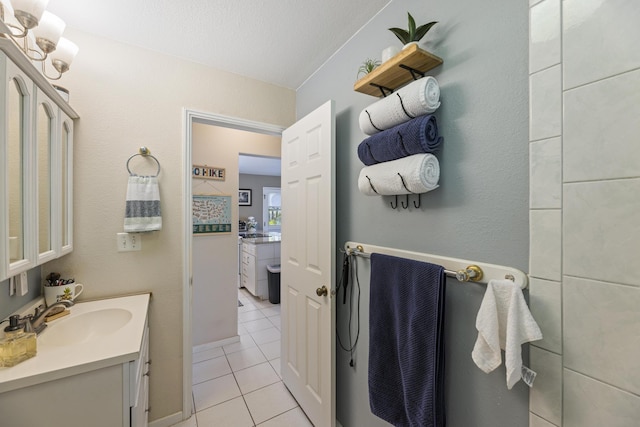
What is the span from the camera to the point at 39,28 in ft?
3.34

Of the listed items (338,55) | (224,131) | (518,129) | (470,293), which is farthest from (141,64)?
(470,293)

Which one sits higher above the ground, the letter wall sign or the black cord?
the letter wall sign

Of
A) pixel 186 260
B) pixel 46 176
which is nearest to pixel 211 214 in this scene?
pixel 186 260

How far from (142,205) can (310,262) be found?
1.11 metres

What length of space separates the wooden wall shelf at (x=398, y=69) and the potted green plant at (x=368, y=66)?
0.08m

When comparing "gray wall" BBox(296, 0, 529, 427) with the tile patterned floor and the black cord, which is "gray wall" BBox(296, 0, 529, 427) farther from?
the tile patterned floor

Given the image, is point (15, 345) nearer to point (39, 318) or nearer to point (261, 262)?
point (39, 318)

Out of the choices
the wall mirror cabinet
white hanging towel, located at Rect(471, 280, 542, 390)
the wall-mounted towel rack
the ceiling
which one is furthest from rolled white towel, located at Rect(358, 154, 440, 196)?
the wall mirror cabinet

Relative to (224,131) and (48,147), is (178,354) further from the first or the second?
(224,131)

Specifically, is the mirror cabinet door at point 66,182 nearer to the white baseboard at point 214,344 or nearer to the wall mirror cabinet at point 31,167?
the wall mirror cabinet at point 31,167

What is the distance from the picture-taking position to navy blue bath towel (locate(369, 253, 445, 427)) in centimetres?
93

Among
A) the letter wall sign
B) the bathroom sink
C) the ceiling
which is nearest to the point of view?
the bathroom sink

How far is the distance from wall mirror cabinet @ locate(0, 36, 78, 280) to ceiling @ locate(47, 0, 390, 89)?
1.76 ft

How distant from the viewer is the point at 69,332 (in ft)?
3.94
